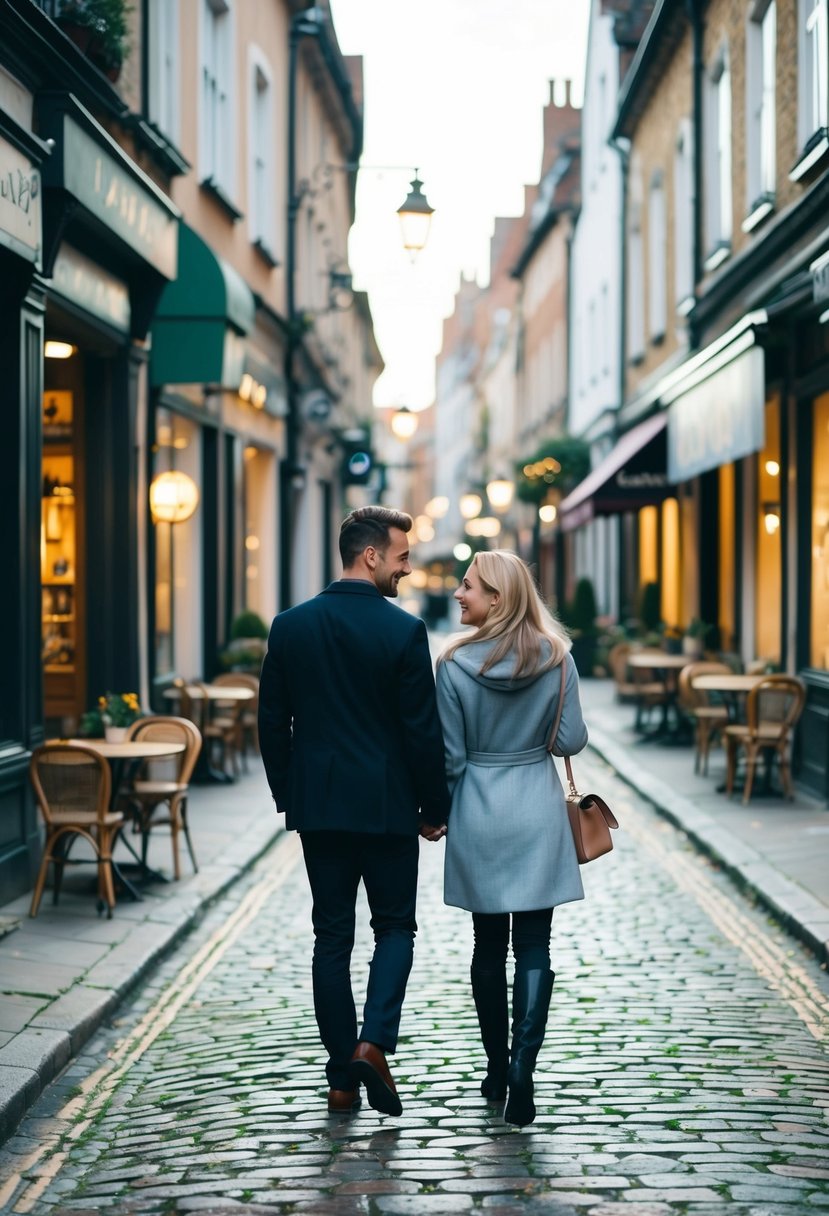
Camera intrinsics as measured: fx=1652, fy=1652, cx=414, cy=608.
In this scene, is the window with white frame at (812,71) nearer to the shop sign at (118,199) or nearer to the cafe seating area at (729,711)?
the cafe seating area at (729,711)

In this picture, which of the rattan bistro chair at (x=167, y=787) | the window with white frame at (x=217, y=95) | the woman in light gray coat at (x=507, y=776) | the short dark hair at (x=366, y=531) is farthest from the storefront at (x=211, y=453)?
the woman in light gray coat at (x=507, y=776)

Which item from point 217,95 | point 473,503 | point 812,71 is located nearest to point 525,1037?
point 812,71

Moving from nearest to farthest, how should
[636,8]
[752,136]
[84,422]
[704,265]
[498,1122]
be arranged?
[498,1122] → [84,422] → [752,136] → [704,265] → [636,8]

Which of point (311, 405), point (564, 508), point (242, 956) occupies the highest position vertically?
point (311, 405)

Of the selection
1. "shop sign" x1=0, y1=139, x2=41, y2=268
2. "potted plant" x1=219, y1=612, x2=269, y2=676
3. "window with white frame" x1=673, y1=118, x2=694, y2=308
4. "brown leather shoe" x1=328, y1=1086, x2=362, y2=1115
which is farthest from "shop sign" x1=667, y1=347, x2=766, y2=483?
"brown leather shoe" x1=328, y1=1086, x2=362, y2=1115

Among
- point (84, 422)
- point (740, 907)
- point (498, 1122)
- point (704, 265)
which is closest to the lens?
point (498, 1122)

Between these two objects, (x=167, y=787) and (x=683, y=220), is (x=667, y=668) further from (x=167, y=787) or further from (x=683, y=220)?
(x=167, y=787)

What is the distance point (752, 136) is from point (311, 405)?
354 inches

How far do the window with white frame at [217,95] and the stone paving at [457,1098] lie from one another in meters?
10.1

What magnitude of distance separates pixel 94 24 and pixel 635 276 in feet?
54.7

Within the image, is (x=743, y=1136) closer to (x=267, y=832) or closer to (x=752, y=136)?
(x=267, y=832)

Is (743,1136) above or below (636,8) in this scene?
below

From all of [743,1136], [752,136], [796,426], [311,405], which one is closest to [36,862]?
[743,1136]

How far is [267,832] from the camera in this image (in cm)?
1170
